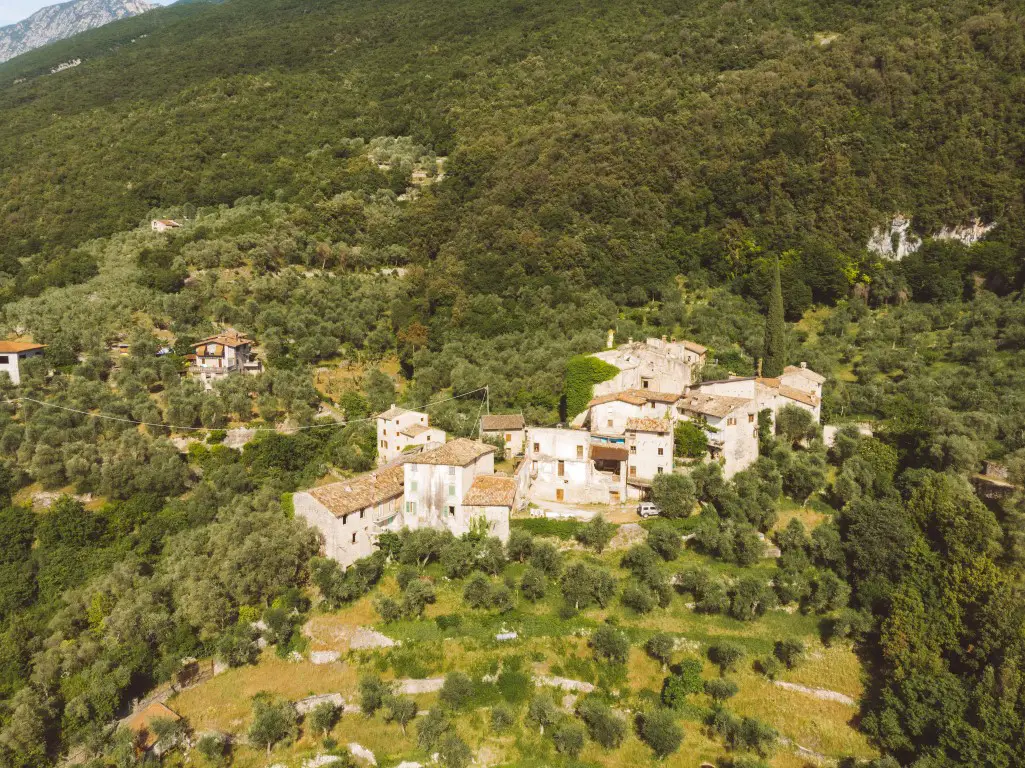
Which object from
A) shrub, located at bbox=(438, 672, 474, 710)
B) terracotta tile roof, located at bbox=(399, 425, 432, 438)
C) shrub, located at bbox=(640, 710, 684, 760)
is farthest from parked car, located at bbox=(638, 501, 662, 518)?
terracotta tile roof, located at bbox=(399, 425, 432, 438)

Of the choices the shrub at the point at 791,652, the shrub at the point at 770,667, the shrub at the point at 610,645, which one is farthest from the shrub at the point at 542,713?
the shrub at the point at 791,652

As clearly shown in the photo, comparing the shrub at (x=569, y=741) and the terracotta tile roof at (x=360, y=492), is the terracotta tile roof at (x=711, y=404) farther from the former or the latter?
the shrub at (x=569, y=741)

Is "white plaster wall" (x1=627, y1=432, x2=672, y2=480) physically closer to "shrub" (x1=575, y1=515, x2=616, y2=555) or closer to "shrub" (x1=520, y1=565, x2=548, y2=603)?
"shrub" (x1=575, y1=515, x2=616, y2=555)

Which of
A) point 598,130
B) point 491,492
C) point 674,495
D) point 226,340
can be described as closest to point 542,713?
point 491,492

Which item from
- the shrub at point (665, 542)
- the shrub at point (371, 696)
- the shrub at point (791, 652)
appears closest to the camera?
the shrub at point (371, 696)

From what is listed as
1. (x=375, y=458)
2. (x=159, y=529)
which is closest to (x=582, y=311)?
(x=375, y=458)

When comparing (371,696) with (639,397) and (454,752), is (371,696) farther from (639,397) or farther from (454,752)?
(639,397)
